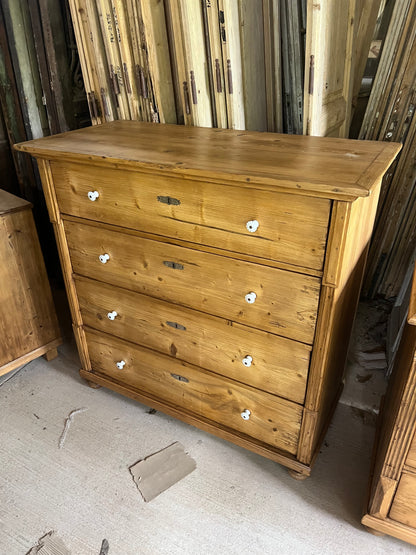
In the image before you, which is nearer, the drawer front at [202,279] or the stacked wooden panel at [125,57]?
the drawer front at [202,279]

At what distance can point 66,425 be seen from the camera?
75.2 inches

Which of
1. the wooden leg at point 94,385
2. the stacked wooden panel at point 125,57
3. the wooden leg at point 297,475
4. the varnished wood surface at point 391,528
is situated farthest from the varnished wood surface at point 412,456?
the stacked wooden panel at point 125,57

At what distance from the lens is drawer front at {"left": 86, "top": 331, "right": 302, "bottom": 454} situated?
5.07ft

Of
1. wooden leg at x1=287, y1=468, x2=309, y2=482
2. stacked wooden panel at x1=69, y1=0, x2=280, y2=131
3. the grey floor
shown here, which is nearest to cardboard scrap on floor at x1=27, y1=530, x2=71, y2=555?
the grey floor

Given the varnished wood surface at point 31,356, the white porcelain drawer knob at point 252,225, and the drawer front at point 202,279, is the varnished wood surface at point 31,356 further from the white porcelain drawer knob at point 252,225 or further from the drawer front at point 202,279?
the white porcelain drawer knob at point 252,225

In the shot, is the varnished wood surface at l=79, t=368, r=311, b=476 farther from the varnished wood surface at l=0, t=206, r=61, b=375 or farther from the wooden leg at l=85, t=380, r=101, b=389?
the varnished wood surface at l=0, t=206, r=61, b=375

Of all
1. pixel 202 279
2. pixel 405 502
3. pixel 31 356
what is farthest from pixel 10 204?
pixel 405 502

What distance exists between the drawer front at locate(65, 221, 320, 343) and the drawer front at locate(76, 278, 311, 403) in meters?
0.04

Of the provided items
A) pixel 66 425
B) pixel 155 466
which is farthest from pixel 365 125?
pixel 66 425

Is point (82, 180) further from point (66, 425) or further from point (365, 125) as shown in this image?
point (365, 125)

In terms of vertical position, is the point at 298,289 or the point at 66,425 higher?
the point at 298,289

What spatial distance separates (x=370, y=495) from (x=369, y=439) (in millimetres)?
388

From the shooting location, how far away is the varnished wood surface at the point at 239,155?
1.10 metres

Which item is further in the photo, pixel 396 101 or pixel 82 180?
pixel 396 101
